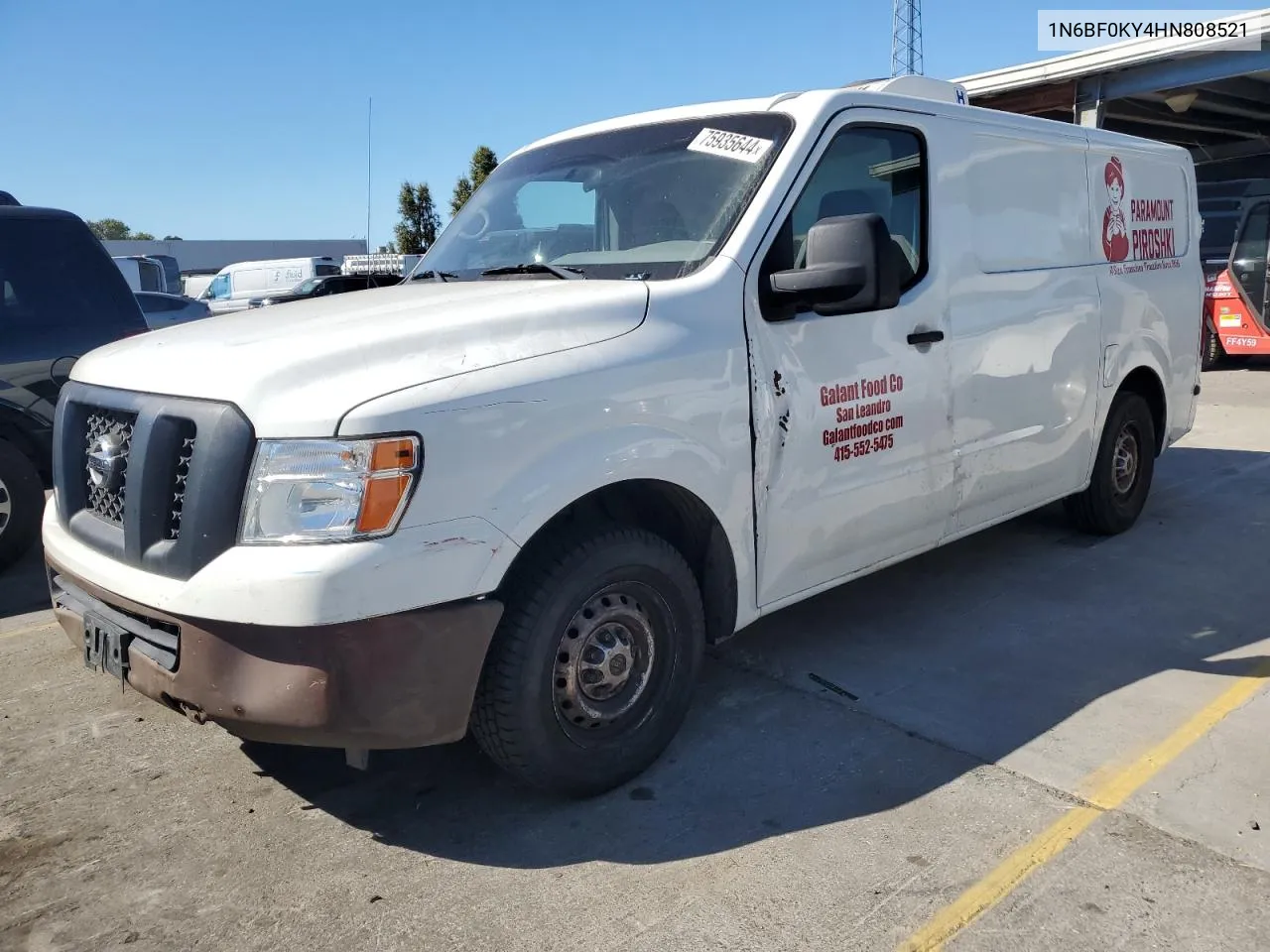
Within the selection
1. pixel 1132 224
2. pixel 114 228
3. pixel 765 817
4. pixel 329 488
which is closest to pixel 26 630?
pixel 329 488

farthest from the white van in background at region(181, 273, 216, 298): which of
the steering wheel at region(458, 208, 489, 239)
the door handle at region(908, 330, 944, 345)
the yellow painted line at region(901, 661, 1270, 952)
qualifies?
the yellow painted line at region(901, 661, 1270, 952)

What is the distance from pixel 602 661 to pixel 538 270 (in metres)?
1.42

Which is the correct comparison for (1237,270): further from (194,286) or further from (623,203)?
(194,286)

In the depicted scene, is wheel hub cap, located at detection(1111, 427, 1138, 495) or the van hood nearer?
the van hood

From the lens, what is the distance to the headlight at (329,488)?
2533 mm

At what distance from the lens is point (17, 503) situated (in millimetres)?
5703

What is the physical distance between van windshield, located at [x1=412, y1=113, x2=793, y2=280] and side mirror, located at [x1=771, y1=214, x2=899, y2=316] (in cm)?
29

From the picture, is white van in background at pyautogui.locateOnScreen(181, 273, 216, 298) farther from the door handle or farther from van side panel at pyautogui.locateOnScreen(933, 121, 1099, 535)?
the door handle

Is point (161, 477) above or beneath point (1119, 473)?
above

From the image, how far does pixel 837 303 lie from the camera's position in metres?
3.41

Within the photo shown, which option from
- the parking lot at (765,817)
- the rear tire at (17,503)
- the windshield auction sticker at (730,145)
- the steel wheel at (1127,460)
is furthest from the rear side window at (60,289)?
the steel wheel at (1127,460)

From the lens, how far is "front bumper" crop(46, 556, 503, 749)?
8.37 ft

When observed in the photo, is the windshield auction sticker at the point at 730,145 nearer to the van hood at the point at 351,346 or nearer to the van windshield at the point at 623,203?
the van windshield at the point at 623,203

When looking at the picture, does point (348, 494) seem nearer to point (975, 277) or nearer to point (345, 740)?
point (345, 740)
